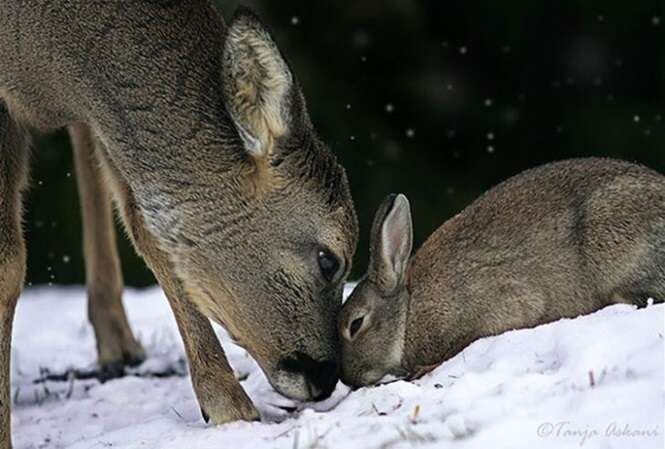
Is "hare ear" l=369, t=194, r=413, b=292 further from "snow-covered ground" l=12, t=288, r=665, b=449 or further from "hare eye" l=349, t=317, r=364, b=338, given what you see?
"snow-covered ground" l=12, t=288, r=665, b=449

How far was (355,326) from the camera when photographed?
6758 millimetres

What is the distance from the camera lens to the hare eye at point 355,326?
6742 mm

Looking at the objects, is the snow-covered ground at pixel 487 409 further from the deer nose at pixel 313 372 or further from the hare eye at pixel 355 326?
the hare eye at pixel 355 326

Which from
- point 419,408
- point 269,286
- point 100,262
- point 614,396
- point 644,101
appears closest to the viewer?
point 614,396

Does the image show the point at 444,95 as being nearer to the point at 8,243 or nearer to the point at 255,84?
the point at 8,243

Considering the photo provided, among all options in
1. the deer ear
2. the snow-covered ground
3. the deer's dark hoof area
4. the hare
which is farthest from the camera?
the deer's dark hoof area

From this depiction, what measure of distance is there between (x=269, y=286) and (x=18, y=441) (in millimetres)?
1577

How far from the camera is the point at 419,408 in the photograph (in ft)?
19.2

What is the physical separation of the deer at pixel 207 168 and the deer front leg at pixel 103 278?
6.58 ft

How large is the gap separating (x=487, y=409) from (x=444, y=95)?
24.8 ft

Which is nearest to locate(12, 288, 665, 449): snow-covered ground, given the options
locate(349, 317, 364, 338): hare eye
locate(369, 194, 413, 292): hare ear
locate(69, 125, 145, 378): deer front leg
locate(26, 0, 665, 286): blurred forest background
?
locate(349, 317, 364, 338): hare eye

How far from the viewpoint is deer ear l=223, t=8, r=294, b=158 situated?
617cm

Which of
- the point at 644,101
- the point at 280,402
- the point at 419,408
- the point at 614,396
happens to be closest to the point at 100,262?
the point at 280,402

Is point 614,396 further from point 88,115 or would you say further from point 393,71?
point 393,71
